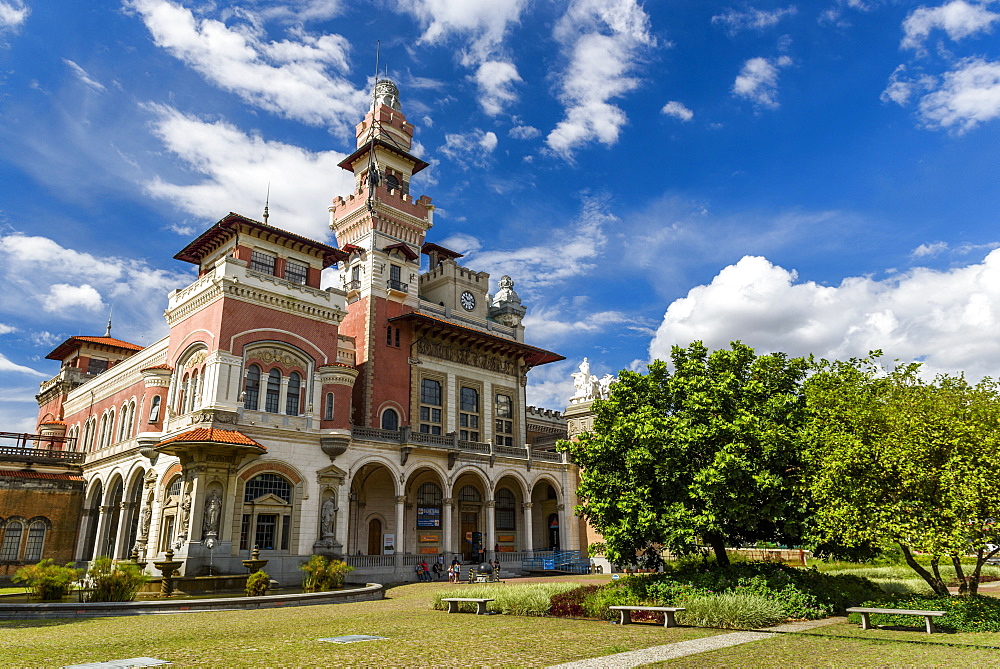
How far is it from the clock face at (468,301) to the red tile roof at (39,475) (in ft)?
97.0

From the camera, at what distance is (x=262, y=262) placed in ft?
124

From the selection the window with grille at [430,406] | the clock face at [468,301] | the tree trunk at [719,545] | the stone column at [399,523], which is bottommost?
the tree trunk at [719,545]

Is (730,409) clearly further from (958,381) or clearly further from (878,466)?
(958,381)

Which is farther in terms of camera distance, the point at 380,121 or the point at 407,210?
the point at 380,121

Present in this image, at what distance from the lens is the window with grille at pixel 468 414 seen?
4722 centimetres

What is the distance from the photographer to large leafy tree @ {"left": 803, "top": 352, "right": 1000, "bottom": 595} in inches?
639

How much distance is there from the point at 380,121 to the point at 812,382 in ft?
140

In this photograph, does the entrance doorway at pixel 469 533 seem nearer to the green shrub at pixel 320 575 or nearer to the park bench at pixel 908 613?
the green shrub at pixel 320 575


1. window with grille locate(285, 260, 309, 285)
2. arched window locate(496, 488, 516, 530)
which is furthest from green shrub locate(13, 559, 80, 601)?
arched window locate(496, 488, 516, 530)

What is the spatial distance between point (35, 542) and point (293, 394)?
71.7ft

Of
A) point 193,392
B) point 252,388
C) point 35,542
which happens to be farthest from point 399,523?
point 35,542

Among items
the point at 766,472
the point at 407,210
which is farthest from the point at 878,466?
the point at 407,210

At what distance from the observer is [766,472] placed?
18.4m

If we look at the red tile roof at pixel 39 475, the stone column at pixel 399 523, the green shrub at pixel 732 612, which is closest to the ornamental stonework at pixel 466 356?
the stone column at pixel 399 523
